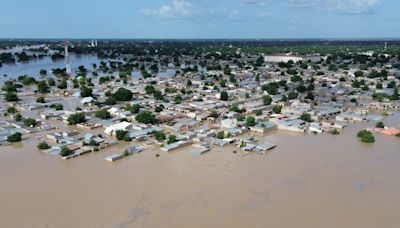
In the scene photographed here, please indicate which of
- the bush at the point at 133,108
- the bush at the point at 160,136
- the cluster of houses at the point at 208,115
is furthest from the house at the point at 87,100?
the bush at the point at 160,136

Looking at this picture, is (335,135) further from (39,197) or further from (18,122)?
(18,122)

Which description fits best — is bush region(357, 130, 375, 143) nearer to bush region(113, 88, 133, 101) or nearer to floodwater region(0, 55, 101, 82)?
bush region(113, 88, 133, 101)

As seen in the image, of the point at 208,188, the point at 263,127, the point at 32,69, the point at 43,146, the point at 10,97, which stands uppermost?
the point at 32,69

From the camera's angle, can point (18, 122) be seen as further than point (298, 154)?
Yes

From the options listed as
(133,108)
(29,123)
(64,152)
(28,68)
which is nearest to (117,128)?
(64,152)

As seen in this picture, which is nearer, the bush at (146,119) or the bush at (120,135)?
the bush at (120,135)

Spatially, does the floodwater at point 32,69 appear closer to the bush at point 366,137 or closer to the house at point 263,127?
the house at point 263,127

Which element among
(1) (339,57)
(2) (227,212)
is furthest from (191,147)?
(1) (339,57)

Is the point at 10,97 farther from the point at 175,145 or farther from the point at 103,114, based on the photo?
the point at 175,145
